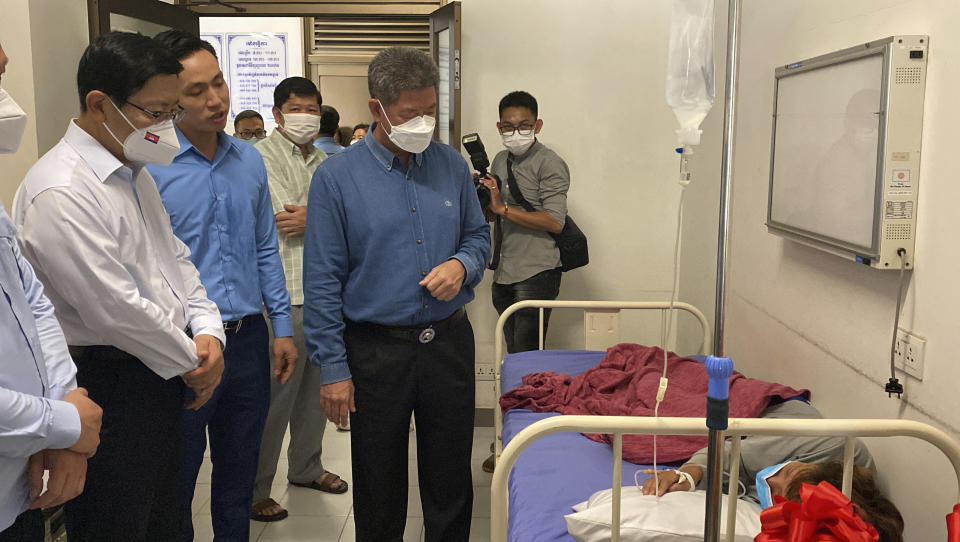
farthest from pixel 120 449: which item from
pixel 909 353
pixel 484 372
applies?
pixel 484 372

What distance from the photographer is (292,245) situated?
293 centimetres

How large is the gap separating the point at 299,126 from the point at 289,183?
0.75 feet

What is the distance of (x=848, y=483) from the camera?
1588mm

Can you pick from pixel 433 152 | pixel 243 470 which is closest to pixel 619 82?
pixel 433 152

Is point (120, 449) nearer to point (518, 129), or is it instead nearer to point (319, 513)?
point (319, 513)

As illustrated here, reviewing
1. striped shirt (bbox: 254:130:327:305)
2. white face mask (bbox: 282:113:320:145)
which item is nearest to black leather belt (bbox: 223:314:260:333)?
striped shirt (bbox: 254:130:327:305)

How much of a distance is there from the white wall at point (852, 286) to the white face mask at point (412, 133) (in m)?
1.21

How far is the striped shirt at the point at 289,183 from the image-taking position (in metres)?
2.92

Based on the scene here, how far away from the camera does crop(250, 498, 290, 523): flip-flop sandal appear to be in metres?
2.96

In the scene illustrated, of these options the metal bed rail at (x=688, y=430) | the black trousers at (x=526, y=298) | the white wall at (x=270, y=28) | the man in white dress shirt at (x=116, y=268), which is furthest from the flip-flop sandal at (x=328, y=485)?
the white wall at (x=270, y=28)

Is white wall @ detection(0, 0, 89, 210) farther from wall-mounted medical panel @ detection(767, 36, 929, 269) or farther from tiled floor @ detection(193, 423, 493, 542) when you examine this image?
wall-mounted medical panel @ detection(767, 36, 929, 269)

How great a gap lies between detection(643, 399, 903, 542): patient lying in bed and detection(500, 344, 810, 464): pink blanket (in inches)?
7.0

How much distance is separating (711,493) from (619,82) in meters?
3.26

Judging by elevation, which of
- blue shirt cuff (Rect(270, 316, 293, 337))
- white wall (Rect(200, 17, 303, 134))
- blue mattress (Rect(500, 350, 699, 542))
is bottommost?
blue mattress (Rect(500, 350, 699, 542))
